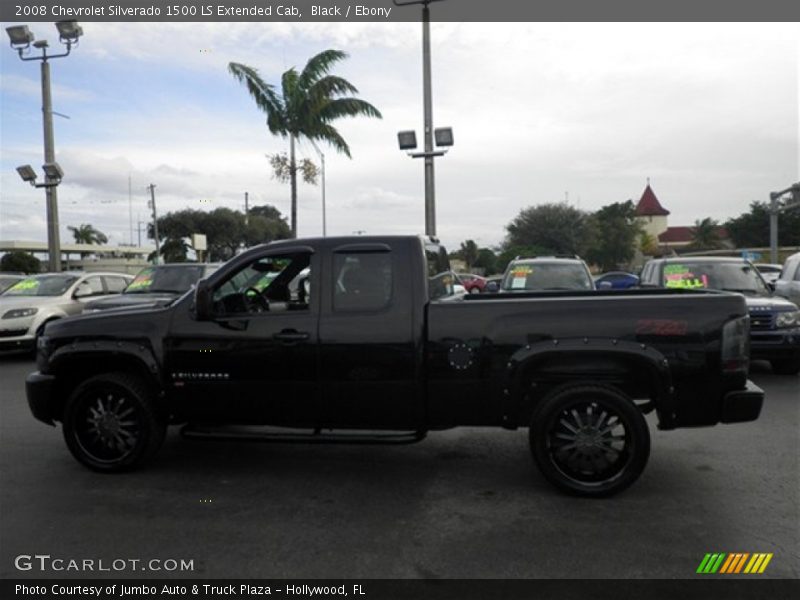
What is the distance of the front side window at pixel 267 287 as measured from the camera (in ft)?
16.2

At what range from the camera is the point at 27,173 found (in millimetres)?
19453

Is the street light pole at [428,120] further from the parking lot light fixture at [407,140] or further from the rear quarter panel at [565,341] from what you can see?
the rear quarter panel at [565,341]

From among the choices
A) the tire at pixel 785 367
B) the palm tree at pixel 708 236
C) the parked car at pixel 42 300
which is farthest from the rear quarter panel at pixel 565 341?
the palm tree at pixel 708 236

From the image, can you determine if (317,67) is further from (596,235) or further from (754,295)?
(596,235)

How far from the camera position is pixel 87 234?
343ft

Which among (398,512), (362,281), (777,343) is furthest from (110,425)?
(777,343)

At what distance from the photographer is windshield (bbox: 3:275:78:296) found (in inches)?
486

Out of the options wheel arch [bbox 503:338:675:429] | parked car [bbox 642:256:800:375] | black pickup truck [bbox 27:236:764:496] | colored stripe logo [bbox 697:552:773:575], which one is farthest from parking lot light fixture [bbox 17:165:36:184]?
colored stripe logo [bbox 697:552:773:575]

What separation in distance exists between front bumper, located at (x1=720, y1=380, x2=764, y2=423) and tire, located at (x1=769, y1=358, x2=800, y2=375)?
5.20m

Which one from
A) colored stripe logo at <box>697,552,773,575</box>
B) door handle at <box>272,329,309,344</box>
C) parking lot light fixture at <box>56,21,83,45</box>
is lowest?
colored stripe logo at <box>697,552,773,575</box>

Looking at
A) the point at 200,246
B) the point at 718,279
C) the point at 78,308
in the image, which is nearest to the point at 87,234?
the point at 200,246

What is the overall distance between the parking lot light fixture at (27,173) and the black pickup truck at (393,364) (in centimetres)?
1706
